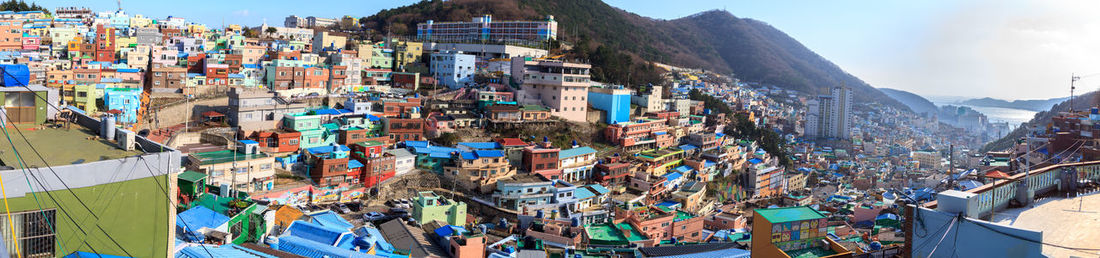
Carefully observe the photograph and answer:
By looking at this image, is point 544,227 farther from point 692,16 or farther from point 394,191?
point 692,16

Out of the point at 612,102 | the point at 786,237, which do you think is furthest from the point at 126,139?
the point at 612,102

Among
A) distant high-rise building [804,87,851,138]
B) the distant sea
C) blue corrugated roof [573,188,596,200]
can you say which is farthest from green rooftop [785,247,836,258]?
the distant sea

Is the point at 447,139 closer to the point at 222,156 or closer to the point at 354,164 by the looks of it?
the point at 354,164

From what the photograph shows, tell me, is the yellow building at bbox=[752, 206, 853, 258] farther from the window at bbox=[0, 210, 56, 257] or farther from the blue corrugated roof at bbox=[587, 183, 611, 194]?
the blue corrugated roof at bbox=[587, 183, 611, 194]

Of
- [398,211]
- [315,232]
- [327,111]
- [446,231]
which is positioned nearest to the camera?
[315,232]

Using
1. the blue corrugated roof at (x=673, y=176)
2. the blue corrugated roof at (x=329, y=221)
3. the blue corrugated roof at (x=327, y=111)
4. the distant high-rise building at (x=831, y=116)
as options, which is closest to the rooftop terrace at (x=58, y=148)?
the blue corrugated roof at (x=329, y=221)

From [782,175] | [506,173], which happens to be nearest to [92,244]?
[506,173]

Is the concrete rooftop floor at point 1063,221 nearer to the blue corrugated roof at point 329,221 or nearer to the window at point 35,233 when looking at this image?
the window at point 35,233
